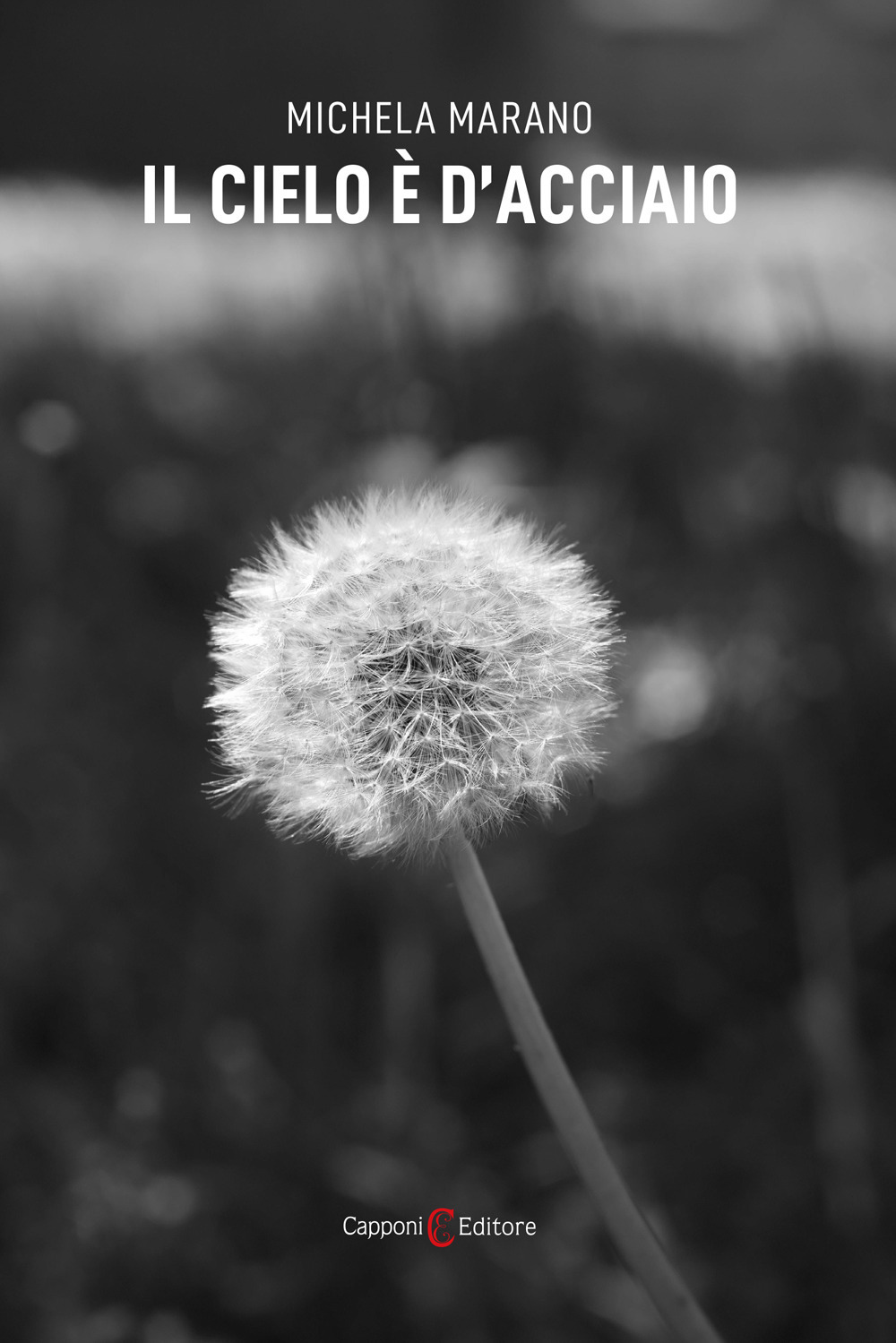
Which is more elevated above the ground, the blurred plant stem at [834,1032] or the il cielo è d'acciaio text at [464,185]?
the il cielo è d'acciaio text at [464,185]

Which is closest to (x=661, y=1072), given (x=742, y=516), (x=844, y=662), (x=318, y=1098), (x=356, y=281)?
(x=318, y=1098)

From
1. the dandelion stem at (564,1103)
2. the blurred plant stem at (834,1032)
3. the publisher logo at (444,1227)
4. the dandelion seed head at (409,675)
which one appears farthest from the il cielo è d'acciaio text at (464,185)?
the dandelion stem at (564,1103)

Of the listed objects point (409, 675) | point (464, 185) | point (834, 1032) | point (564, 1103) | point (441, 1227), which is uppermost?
point (464, 185)

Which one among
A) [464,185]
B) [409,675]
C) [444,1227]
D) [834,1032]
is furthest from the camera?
[464,185]

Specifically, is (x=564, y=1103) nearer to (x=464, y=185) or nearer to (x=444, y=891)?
(x=444, y=891)

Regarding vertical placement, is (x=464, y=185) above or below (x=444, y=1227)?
above

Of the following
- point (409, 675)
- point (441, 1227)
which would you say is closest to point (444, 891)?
point (441, 1227)

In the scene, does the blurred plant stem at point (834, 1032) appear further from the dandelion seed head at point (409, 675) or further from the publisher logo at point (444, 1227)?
the dandelion seed head at point (409, 675)
